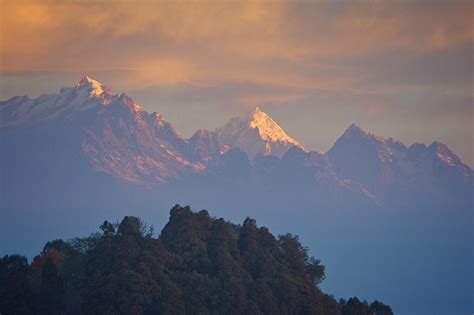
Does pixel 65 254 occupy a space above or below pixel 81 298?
above

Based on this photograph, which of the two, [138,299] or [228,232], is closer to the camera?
[138,299]

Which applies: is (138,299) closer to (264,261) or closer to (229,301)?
(229,301)

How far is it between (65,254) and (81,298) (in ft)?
73.1

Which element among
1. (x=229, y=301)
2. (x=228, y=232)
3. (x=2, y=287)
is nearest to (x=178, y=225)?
(x=228, y=232)

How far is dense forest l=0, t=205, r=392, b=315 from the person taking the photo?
355 feet

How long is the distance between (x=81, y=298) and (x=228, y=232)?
23.4m

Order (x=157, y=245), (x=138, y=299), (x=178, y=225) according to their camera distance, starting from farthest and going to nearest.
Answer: (x=178, y=225) < (x=157, y=245) < (x=138, y=299)

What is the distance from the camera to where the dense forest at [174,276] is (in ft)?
355

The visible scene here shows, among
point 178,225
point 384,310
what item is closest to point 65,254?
point 178,225

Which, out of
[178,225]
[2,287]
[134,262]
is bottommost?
[2,287]

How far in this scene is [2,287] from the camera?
109 m

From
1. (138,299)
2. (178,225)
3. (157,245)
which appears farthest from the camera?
(178,225)

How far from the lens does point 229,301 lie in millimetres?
111750

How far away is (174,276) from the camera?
11456cm
